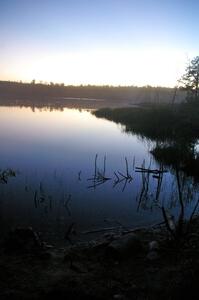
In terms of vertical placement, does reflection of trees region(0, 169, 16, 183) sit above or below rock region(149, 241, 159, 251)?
above

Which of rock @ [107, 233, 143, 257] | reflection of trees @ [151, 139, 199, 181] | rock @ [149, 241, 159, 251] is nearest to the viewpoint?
rock @ [107, 233, 143, 257]

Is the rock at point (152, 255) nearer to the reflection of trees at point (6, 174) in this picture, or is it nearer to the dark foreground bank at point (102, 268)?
the dark foreground bank at point (102, 268)

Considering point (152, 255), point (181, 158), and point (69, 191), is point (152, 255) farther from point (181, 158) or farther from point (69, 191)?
point (181, 158)

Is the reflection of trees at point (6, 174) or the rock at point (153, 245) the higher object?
the reflection of trees at point (6, 174)

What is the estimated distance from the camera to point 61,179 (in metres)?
17.7

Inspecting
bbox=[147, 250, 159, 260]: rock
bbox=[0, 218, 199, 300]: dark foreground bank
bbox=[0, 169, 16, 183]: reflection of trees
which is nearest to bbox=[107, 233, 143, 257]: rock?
bbox=[0, 218, 199, 300]: dark foreground bank

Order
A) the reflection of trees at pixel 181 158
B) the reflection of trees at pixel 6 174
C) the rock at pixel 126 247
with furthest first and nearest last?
1. the reflection of trees at pixel 181 158
2. the reflection of trees at pixel 6 174
3. the rock at pixel 126 247

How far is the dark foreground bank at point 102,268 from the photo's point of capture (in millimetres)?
6539

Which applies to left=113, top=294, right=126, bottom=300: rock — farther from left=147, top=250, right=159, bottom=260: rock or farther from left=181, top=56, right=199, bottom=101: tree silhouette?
left=181, top=56, right=199, bottom=101: tree silhouette

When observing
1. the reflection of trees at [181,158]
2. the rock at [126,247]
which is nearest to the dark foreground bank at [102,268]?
the rock at [126,247]

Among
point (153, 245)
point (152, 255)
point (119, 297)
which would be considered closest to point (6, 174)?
point (153, 245)

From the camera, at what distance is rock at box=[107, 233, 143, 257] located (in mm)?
8758

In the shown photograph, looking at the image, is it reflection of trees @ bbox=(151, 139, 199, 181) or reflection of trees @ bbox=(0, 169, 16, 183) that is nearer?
reflection of trees @ bbox=(0, 169, 16, 183)

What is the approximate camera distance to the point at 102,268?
8.04m
